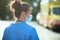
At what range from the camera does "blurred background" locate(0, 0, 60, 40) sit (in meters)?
1.37

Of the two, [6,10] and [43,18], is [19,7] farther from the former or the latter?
[43,18]

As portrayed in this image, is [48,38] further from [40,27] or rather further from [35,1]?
[35,1]

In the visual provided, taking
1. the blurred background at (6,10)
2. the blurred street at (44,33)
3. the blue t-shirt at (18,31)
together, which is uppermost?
the blurred background at (6,10)

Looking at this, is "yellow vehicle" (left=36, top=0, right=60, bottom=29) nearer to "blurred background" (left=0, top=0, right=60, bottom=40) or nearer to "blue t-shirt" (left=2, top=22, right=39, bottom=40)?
"blurred background" (left=0, top=0, right=60, bottom=40)

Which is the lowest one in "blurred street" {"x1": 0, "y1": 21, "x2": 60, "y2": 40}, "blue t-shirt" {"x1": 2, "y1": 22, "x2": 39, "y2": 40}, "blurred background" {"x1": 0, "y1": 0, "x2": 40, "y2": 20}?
"blurred street" {"x1": 0, "y1": 21, "x2": 60, "y2": 40}

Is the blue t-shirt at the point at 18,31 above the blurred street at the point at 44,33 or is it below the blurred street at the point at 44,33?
above

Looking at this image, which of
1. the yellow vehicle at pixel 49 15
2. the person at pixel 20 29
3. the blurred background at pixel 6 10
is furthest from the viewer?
the yellow vehicle at pixel 49 15

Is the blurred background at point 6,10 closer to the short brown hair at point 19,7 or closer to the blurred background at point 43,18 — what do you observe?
the blurred background at point 43,18

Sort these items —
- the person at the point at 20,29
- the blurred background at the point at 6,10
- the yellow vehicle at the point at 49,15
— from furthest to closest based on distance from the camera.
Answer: the yellow vehicle at the point at 49,15, the blurred background at the point at 6,10, the person at the point at 20,29

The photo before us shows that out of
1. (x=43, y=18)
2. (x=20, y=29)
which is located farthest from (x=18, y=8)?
(x=43, y=18)

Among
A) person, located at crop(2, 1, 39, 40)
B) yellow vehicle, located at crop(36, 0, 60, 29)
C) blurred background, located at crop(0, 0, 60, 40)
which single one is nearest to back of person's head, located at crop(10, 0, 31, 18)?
person, located at crop(2, 1, 39, 40)

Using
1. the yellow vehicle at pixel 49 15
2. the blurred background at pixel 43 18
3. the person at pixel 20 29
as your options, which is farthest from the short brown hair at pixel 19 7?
the yellow vehicle at pixel 49 15

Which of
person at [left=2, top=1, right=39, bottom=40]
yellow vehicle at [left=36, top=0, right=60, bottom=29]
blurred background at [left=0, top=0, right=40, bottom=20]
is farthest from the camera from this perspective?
yellow vehicle at [left=36, top=0, right=60, bottom=29]

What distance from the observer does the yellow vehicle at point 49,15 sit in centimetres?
149
